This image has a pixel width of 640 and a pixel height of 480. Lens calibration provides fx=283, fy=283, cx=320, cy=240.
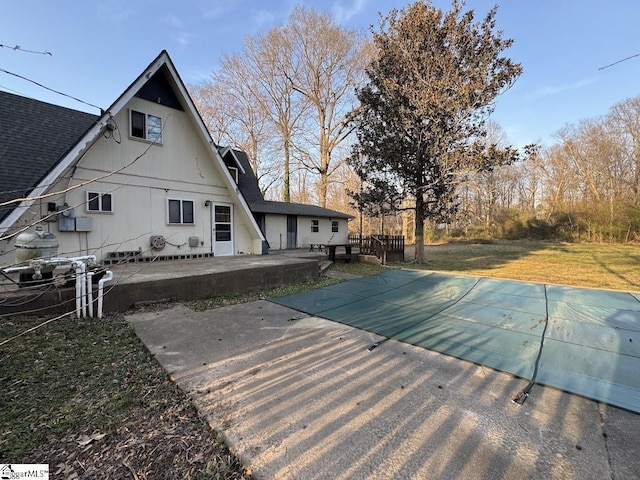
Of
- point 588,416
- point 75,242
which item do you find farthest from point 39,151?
point 588,416

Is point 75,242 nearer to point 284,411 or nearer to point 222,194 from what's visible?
point 222,194

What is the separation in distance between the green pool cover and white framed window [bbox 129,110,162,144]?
21.6ft

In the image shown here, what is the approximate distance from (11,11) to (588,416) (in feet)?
21.4

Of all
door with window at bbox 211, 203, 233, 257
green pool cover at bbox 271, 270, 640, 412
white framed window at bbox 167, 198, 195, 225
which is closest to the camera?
green pool cover at bbox 271, 270, 640, 412

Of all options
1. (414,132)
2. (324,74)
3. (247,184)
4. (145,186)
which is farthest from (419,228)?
(324,74)

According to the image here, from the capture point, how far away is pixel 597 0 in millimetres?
6828

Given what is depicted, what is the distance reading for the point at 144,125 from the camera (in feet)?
27.9

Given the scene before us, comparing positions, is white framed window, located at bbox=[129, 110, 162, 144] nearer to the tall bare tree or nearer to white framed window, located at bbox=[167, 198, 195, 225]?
white framed window, located at bbox=[167, 198, 195, 225]

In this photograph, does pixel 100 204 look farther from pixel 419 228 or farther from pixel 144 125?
pixel 419 228

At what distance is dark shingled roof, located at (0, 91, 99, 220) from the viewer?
681cm

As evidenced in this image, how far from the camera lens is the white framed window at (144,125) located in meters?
8.30

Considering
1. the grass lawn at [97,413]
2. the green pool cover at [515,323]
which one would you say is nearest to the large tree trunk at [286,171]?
the green pool cover at [515,323]

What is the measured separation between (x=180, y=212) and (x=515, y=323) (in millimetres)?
9439

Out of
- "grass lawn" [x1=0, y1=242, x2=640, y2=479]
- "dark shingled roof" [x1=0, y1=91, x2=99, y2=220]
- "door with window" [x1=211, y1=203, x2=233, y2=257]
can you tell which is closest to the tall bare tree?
"door with window" [x1=211, y1=203, x2=233, y2=257]
